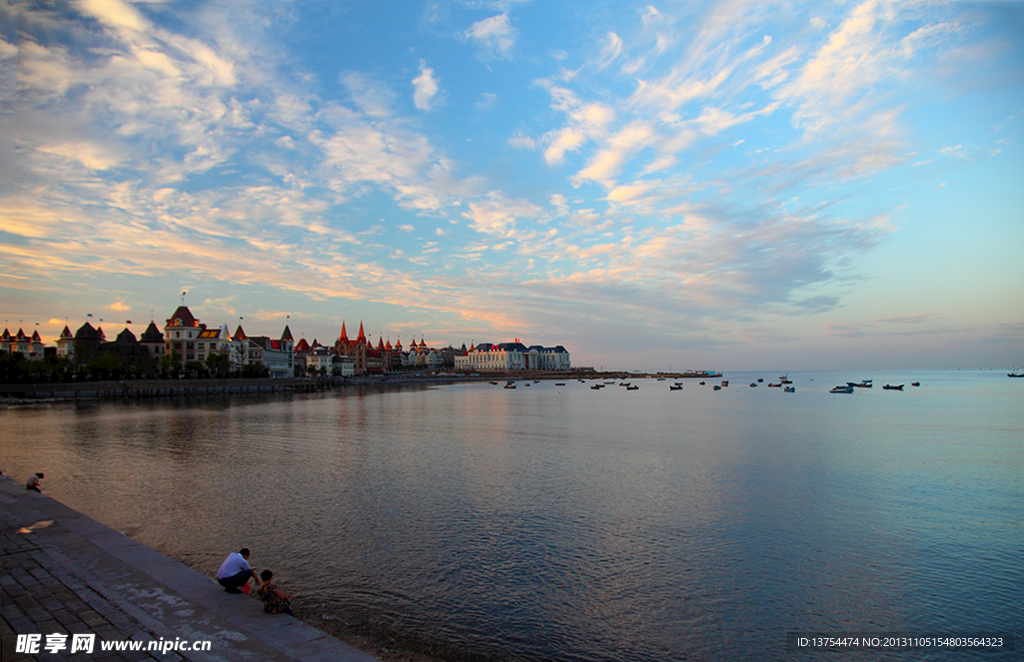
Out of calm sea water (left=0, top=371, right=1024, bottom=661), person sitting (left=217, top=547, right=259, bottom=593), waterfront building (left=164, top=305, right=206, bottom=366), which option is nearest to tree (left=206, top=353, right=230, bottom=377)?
waterfront building (left=164, top=305, right=206, bottom=366)

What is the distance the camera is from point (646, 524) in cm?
1703

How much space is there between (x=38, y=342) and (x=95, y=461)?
13234cm

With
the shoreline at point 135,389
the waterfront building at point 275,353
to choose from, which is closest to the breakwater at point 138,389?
the shoreline at point 135,389

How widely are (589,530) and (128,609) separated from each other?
1185 centimetres

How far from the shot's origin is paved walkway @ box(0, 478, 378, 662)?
7.02 meters

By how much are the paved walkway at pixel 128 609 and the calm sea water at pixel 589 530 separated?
266 cm

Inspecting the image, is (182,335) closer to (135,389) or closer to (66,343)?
(66,343)

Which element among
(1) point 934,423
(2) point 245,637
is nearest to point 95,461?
(2) point 245,637

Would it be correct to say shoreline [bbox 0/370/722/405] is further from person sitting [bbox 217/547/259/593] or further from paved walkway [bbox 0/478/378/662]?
person sitting [bbox 217/547/259/593]

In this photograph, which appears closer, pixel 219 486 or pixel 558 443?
pixel 219 486

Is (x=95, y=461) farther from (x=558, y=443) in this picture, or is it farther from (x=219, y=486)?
(x=558, y=443)

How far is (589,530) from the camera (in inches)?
643

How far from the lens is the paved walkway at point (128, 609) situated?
276 inches

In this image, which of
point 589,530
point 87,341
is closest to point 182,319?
point 87,341
